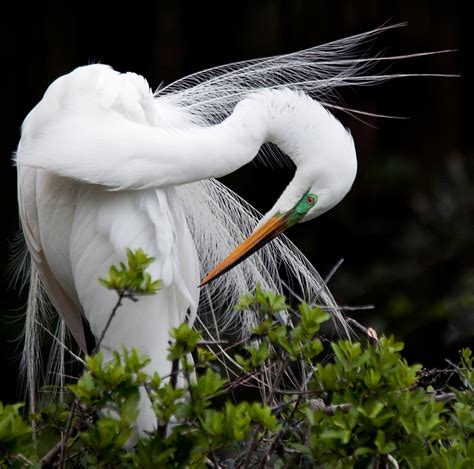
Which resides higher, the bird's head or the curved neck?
the curved neck

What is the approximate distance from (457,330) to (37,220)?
1.89m

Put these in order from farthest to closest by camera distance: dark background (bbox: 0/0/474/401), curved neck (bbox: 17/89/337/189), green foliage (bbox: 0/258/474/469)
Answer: dark background (bbox: 0/0/474/401), curved neck (bbox: 17/89/337/189), green foliage (bbox: 0/258/474/469)

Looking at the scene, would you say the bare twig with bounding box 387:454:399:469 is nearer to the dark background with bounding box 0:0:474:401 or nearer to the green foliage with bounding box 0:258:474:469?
the green foliage with bounding box 0:258:474:469

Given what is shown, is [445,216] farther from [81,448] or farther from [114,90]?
[81,448]

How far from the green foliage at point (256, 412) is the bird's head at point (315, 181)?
52 cm

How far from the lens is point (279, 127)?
6.84 feet

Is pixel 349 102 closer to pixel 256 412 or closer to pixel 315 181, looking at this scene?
pixel 315 181

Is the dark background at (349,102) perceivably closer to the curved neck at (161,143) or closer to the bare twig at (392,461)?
the curved neck at (161,143)

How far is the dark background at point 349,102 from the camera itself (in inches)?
163

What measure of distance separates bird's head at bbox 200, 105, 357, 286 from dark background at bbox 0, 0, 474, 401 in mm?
1975

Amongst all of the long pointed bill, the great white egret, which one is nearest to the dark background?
the great white egret

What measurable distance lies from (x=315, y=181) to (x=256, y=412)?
732mm

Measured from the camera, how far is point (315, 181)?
2.08 metres

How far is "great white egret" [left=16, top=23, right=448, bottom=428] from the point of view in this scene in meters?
1.97
